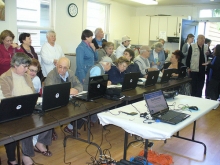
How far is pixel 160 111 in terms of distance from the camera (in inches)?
99.9

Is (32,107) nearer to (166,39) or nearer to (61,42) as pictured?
(61,42)

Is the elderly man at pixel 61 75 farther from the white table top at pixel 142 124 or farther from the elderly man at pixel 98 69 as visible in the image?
the white table top at pixel 142 124

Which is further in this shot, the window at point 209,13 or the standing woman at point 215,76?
the window at point 209,13

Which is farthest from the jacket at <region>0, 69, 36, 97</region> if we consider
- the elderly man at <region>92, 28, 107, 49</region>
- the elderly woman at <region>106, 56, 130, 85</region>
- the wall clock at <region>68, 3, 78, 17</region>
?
the wall clock at <region>68, 3, 78, 17</region>

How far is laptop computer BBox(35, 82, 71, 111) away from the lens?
2.33 m

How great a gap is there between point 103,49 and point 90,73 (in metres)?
1.36

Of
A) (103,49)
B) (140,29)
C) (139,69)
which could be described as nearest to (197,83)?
(139,69)

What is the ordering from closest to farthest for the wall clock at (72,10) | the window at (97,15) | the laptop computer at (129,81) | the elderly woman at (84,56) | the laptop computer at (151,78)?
the laptop computer at (129,81) < the laptop computer at (151,78) < the elderly woman at (84,56) < the wall clock at (72,10) < the window at (97,15)

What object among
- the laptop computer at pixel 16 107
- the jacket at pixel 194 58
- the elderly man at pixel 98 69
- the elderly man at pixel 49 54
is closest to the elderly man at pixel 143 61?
the elderly man at pixel 98 69

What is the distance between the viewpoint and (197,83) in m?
6.09

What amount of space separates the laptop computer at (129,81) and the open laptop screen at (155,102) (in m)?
0.92

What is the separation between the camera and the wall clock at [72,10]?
611 centimetres

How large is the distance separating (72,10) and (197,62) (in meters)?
3.21

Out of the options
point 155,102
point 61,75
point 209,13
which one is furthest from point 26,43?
point 209,13
